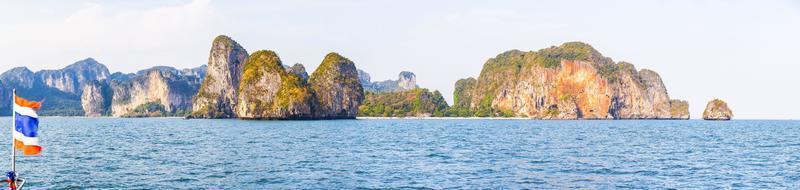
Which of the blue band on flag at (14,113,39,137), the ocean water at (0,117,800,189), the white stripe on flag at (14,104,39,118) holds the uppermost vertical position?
the white stripe on flag at (14,104,39,118)

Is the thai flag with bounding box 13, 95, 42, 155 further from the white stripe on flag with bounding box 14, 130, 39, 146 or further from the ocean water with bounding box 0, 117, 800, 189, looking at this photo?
the ocean water with bounding box 0, 117, 800, 189

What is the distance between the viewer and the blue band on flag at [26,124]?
1139 inches

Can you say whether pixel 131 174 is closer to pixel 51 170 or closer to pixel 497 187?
pixel 51 170

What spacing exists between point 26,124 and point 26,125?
48 millimetres

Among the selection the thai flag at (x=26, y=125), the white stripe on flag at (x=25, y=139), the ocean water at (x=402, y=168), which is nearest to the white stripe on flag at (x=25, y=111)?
the thai flag at (x=26, y=125)

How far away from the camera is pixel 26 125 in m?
29.0

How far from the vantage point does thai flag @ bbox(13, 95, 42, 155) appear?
94.9 feet

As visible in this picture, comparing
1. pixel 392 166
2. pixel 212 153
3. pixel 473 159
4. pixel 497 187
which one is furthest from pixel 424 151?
pixel 497 187

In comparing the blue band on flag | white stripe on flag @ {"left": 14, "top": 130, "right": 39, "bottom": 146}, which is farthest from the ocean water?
the blue band on flag

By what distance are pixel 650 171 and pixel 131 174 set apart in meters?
40.9

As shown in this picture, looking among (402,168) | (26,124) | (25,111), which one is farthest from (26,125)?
(402,168)

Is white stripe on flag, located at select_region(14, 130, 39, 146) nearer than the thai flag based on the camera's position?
No

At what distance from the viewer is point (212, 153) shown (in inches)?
2798

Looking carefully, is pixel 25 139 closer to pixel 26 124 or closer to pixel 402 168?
pixel 26 124
